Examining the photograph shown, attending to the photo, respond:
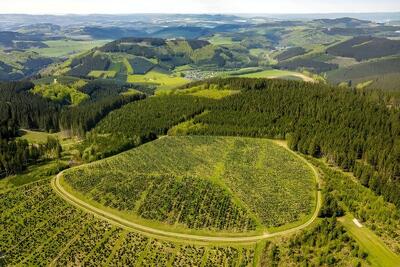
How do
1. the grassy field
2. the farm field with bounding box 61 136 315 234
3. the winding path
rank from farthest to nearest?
the farm field with bounding box 61 136 315 234 → the winding path → the grassy field

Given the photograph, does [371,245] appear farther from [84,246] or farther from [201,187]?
[84,246]

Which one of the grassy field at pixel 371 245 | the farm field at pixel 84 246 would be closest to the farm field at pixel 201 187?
the farm field at pixel 84 246

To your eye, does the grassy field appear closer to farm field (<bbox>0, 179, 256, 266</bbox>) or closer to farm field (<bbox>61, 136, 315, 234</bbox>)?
farm field (<bbox>61, 136, 315, 234</bbox>)

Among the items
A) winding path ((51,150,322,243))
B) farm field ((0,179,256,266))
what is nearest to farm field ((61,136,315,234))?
winding path ((51,150,322,243))

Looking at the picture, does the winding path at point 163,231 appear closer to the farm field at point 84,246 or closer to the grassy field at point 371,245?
the farm field at point 84,246

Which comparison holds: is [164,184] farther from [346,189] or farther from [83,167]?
[346,189]

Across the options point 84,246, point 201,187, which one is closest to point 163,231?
point 84,246

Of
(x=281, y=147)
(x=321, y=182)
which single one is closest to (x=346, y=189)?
(x=321, y=182)

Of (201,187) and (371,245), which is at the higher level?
(201,187)
